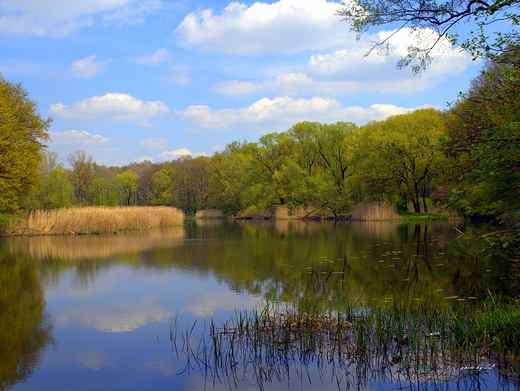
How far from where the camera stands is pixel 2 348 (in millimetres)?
6363

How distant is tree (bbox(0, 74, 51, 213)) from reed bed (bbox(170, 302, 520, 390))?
2056 cm

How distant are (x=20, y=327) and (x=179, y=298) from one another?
3019 mm

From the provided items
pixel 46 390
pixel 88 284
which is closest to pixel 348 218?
pixel 88 284

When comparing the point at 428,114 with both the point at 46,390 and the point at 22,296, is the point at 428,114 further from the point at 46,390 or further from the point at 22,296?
the point at 46,390

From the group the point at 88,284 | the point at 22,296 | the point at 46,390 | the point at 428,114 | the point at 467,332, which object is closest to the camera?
the point at 46,390

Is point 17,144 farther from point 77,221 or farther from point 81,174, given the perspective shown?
point 81,174

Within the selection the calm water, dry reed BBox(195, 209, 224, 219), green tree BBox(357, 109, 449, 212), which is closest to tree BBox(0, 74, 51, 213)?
the calm water

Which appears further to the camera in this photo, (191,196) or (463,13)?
(191,196)

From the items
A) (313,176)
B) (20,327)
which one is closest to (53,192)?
(313,176)

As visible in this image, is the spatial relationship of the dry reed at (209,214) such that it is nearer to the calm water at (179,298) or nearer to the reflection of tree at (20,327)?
the calm water at (179,298)

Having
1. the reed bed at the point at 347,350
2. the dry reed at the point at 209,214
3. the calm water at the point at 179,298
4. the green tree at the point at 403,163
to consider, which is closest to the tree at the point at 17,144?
the calm water at the point at 179,298

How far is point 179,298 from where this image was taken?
9.59 m

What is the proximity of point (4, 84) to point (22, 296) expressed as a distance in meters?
20.5

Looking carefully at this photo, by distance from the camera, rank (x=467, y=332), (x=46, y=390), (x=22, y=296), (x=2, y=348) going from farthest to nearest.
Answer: (x=22, y=296), (x=2, y=348), (x=467, y=332), (x=46, y=390)
